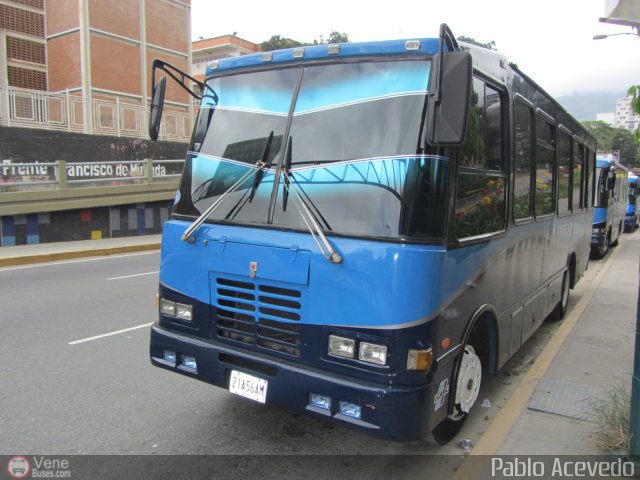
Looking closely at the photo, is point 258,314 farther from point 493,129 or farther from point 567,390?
point 567,390

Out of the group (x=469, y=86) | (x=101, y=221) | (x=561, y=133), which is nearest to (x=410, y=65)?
(x=469, y=86)

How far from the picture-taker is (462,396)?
11.9 feet

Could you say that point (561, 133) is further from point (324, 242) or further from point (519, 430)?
point (324, 242)

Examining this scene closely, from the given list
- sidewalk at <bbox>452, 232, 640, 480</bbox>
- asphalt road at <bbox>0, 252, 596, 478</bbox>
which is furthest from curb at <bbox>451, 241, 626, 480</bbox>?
asphalt road at <bbox>0, 252, 596, 478</bbox>

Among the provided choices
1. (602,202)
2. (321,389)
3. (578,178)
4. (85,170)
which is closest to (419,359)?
(321,389)

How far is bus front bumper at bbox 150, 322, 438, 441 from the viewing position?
114 inches

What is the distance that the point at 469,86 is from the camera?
2.84m

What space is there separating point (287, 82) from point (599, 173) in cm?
1254

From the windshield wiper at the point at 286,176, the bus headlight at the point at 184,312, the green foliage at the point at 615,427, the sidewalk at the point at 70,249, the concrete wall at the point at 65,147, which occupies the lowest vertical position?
the green foliage at the point at 615,427

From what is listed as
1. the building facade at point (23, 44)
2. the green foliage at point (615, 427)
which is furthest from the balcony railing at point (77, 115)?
the green foliage at point (615, 427)

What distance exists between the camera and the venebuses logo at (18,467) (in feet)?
10.7

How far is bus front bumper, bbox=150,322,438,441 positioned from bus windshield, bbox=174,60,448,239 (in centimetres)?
86

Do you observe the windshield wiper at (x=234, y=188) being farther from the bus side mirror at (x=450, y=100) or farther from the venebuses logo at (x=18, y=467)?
the venebuses logo at (x=18, y=467)

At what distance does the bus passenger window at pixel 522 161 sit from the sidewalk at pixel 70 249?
11.0 m
